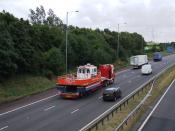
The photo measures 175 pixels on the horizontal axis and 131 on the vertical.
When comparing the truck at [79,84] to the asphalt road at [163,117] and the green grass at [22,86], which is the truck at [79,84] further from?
the asphalt road at [163,117]

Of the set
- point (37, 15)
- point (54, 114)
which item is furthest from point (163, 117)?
point (37, 15)

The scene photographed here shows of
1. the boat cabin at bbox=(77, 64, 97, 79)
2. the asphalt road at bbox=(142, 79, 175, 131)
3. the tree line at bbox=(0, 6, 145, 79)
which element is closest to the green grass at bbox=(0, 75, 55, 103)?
the tree line at bbox=(0, 6, 145, 79)

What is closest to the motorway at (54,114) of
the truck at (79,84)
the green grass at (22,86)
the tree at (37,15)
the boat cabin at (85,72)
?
the truck at (79,84)

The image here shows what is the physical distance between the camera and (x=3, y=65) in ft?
142

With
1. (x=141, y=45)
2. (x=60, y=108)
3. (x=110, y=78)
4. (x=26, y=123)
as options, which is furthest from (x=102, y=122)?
(x=141, y=45)

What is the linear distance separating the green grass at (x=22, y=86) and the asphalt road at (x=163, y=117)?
14480 mm

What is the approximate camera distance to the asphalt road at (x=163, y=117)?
87.0 ft

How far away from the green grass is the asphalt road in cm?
1448

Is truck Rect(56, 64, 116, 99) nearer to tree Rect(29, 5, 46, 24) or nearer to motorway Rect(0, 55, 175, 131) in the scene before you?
motorway Rect(0, 55, 175, 131)

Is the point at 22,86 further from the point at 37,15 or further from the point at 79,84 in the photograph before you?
the point at 37,15

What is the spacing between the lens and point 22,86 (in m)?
45.6

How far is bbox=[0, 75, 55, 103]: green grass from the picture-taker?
41.0m

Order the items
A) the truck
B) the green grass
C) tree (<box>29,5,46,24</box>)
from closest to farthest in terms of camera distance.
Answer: the green grass, the truck, tree (<box>29,5,46,24</box>)

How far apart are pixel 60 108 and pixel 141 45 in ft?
328
